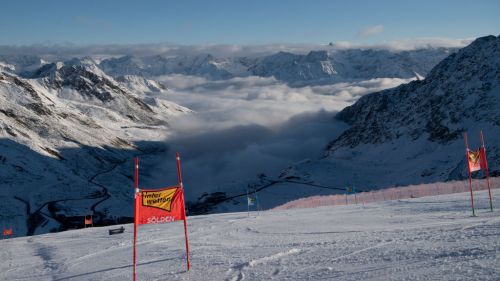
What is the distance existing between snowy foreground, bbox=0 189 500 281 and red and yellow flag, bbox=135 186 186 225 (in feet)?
7.17

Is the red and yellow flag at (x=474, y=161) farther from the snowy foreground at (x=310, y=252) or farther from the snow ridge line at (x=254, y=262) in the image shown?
the snow ridge line at (x=254, y=262)

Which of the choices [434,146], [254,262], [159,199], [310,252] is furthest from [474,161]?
[434,146]

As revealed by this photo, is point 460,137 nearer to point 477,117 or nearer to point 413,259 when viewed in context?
point 477,117

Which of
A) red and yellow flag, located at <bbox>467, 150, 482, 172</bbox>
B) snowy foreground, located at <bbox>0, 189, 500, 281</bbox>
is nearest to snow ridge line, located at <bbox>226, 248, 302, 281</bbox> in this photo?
snowy foreground, located at <bbox>0, 189, 500, 281</bbox>

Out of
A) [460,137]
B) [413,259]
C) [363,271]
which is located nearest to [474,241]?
[413,259]

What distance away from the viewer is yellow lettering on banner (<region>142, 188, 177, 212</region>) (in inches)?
659

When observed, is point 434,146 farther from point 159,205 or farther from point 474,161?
point 159,205

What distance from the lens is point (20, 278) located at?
68.9 ft

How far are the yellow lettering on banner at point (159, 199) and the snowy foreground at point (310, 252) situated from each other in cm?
256

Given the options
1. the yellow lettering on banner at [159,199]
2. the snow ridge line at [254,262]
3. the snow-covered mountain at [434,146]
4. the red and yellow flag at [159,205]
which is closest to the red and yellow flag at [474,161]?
the snow ridge line at [254,262]

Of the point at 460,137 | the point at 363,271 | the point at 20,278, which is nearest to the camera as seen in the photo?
the point at 363,271

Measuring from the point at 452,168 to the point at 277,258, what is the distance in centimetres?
13889

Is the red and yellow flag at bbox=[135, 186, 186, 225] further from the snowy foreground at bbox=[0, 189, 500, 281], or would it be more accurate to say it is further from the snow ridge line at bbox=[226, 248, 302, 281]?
the snow ridge line at bbox=[226, 248, 302, 281]

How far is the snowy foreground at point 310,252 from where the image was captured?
14.8 m
